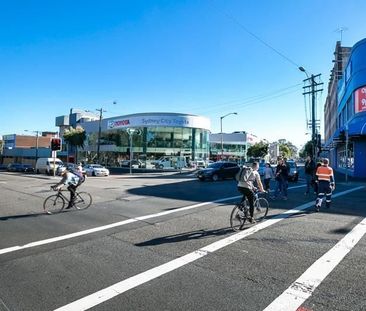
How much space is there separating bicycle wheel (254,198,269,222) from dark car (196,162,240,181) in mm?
16047

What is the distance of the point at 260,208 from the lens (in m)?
9.91

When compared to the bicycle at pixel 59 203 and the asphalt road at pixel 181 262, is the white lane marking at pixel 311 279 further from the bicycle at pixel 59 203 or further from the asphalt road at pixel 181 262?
the bicycle at pixel 59 203

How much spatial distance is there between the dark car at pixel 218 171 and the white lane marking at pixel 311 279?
1877 centimetres

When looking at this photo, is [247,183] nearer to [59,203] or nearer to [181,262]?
[181,262]

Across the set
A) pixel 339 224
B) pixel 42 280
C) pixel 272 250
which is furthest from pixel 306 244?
pixel 42 280

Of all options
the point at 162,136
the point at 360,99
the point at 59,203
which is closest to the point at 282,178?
the point at 59,203

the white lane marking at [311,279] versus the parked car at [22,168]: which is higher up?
the parked car at [22,168]

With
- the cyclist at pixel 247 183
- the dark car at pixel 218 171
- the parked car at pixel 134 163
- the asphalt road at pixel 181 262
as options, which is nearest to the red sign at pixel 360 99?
the dark car at pixel 218 171

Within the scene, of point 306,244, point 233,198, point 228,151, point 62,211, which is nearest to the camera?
point 306,244

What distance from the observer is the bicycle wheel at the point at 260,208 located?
382 inches

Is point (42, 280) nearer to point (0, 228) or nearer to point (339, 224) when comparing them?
point (0, 228)

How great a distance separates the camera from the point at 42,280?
17.0 ft

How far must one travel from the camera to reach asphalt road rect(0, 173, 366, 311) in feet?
14.7

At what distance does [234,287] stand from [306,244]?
9.44 ft
